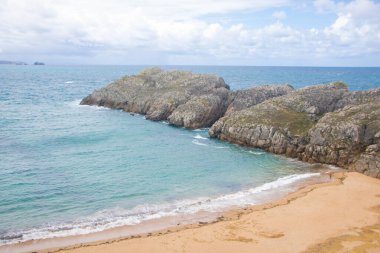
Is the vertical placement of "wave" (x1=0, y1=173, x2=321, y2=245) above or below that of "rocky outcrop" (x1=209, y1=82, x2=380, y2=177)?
below

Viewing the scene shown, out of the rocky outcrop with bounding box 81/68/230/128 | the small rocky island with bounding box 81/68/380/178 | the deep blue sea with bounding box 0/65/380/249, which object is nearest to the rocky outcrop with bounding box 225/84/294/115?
Answer: the small rocky island with bounding box 81/68/380/178

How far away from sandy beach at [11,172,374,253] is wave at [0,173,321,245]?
208 cm

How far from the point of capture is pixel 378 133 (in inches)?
1731

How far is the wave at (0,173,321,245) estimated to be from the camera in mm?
27475

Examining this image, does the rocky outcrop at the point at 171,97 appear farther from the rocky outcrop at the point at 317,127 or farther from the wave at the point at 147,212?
the wave at the point at 147,212

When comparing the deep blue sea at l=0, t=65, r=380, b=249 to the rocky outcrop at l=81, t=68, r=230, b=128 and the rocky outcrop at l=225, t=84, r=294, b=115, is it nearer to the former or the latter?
the rocky outcrop at l=81, t=68, r=230, b=128

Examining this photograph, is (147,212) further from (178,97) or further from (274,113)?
(178,97)

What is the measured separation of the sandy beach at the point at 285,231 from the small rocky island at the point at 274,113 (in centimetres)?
1103

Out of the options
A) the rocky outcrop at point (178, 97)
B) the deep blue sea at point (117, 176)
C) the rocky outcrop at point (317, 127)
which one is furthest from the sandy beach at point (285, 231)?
the rocky outcrop at point (178, 97)

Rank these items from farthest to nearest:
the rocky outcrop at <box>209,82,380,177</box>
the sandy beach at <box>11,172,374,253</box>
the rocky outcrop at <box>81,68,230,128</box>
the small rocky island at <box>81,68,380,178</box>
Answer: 1. the rocky outcrop at <box>81,68,230,128</box>
2. the small rocky island at <box>81,68,380,178</box>
3. the rocky outcrop at <box>209,82,380,177</box>
4. the sandy beach at <box>11,172,374,253</box>

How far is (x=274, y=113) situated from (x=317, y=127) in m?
9.28

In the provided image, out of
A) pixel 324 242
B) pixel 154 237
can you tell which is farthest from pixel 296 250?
pixel 154 237

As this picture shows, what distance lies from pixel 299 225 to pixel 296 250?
4.25m

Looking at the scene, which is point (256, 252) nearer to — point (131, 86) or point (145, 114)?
point (145, 114)
